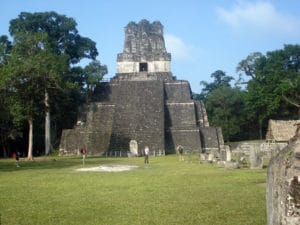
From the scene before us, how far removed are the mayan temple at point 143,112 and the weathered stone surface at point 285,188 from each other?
24.3 meters

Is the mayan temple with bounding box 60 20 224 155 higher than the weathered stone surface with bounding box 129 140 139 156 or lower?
higher

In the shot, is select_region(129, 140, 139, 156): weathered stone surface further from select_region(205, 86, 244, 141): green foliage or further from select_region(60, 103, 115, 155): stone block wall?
select_region(205, 86, 244, 141): green foliage

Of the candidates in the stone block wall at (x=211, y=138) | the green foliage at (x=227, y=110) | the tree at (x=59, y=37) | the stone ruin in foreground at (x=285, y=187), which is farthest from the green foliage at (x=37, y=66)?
the stone ruin in foreground at (x=285, y=187)

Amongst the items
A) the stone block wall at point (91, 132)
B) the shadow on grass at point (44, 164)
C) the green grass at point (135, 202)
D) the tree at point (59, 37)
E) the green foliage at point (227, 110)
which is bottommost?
the green grass at point (135, 202)

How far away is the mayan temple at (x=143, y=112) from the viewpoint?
28.3m

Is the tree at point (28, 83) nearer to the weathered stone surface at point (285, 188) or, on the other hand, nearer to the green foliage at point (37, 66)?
A: the green foliage at point (37, 66)

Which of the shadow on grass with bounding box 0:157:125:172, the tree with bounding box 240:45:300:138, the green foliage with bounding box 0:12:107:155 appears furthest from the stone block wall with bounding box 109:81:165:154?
the tree with bounding box 240:45:300:138

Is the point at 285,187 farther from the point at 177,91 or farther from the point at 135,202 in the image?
the point at 177,91

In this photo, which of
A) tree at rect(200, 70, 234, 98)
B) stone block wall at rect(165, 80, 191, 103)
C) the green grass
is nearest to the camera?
the green grass

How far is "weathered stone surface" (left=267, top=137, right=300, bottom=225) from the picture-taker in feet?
7.11

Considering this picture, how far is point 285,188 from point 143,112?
28.6 m

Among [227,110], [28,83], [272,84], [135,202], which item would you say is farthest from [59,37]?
[135,202]

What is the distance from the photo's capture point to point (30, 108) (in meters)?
20.6

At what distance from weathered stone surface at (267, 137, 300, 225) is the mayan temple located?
957 inches
